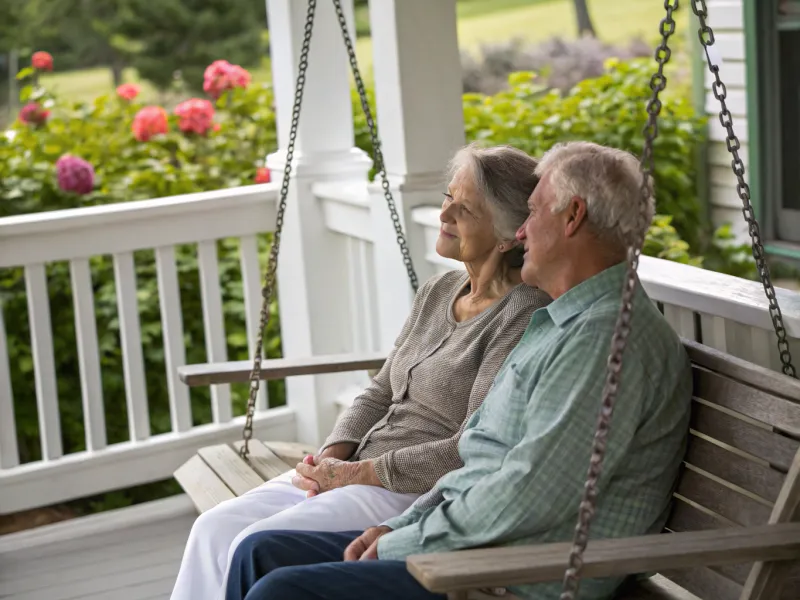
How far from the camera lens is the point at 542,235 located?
7.27ft

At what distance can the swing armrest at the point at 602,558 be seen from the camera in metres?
1.80

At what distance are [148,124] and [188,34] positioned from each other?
5294mm

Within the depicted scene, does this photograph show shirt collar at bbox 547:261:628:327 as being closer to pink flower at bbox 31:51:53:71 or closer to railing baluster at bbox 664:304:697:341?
railing baluster at bbox 664:304:697:341

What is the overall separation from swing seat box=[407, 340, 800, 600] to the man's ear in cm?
36

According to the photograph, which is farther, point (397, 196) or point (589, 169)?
point (397, 196)

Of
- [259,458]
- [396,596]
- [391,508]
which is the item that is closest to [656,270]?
[391,508]

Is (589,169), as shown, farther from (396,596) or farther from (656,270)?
(396,596)

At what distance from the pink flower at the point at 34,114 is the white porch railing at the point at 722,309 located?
10.5ft

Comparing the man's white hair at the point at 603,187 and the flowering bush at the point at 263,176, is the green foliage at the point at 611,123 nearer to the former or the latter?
the flowering bush at the point at 263,176

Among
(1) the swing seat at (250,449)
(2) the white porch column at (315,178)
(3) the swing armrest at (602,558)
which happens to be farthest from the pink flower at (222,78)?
(3) the swing armrest at (602,558)

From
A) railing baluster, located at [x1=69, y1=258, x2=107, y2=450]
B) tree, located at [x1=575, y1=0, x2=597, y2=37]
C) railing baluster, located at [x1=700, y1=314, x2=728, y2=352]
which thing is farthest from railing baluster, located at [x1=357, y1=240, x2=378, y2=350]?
tree, located at [x1=575, y1=0, x2=597, y2=37]

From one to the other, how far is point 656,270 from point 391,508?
0.78m

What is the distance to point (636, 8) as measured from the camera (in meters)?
8.49

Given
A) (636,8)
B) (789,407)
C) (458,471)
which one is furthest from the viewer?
(636,8)
